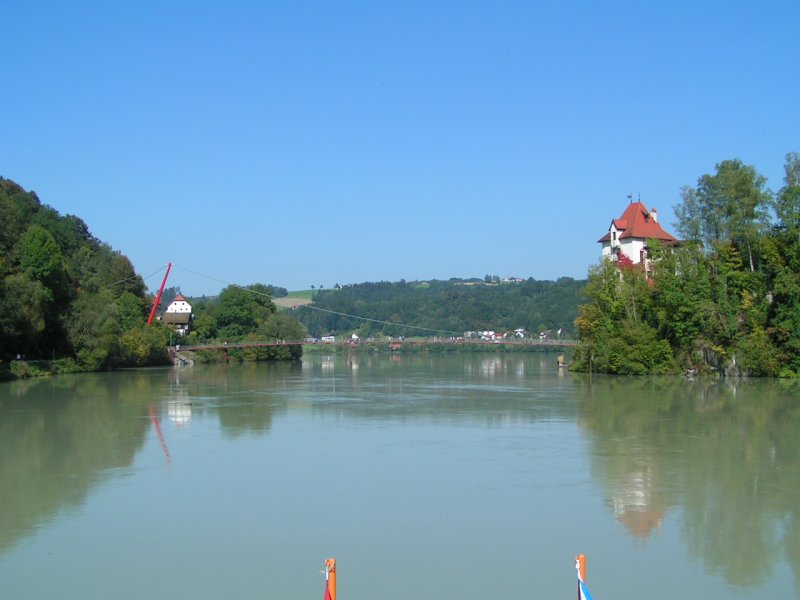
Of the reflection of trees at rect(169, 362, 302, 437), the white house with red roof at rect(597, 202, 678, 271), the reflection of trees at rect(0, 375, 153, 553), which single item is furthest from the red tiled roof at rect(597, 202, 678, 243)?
the reflection of trees at rect(0, 375, 153, 553)

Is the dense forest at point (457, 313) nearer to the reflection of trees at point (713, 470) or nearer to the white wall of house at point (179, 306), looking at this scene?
the white wall of house at point (179, 306)

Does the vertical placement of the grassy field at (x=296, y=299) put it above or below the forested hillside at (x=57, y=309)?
above

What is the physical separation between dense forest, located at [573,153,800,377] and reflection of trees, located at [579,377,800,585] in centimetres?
932

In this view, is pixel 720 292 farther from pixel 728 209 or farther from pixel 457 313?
pixel 457 313

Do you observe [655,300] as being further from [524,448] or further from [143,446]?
[143,446]

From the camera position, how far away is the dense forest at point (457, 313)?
118m

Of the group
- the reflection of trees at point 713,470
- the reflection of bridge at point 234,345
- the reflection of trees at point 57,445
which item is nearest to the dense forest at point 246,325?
the reflection of bridge at point 234,345

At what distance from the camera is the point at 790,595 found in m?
8.27

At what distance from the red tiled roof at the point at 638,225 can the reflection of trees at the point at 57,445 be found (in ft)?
103

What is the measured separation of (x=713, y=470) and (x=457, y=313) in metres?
118

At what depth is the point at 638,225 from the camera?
52.8 m

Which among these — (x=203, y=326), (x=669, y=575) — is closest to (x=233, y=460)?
(x=669, y=575)

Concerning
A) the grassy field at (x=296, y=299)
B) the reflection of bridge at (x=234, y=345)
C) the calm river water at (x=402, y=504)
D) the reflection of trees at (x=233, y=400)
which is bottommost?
the calm river water at (x=402, y=504)

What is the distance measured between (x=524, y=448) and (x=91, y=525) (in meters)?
9.11
